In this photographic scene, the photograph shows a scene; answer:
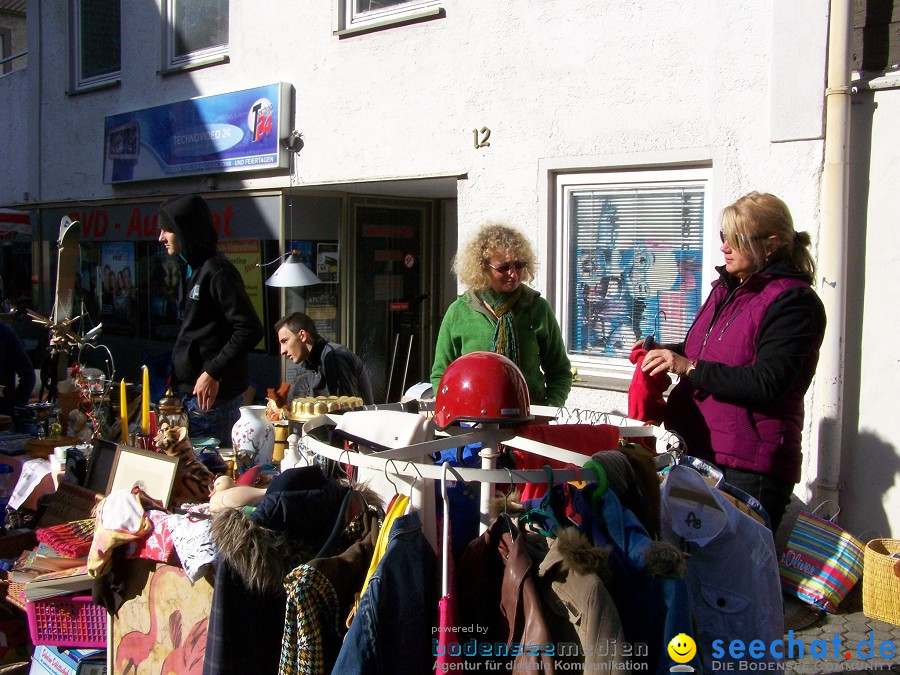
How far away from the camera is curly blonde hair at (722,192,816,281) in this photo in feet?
9.18

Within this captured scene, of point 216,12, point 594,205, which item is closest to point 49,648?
point 594,205

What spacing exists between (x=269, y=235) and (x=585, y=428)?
588cm

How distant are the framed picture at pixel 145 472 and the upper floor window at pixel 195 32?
19.1 feet

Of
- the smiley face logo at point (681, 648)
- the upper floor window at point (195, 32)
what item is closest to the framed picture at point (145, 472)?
the smiley face logo at point (681, 648)

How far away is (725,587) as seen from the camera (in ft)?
6.58

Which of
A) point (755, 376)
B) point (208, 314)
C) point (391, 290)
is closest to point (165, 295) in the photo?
point (391, 290)

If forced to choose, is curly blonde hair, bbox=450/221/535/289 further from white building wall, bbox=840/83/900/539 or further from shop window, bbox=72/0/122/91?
shop window, bbox=72/0/122/91

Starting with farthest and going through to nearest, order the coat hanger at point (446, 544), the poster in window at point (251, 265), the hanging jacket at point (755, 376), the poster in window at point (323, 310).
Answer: the poster in window at point (251, 265)
the poster in window at point (323, 310)
the hanging jacket at point (755, 376)
the coat hanger at point (446, 544)

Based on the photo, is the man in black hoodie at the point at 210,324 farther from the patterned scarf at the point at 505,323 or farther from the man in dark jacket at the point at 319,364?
the patterned scarf at the point at 505,323

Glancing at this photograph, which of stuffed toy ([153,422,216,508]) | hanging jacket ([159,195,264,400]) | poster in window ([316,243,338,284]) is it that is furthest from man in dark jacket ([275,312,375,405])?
poster in window ([316,243,338,284])

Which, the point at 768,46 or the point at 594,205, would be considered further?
the point at 594,205

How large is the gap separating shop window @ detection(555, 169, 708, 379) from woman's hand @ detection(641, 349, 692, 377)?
2558 millimetres

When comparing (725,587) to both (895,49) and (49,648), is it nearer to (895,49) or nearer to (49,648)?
(49,648)

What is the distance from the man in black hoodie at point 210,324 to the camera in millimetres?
4387
